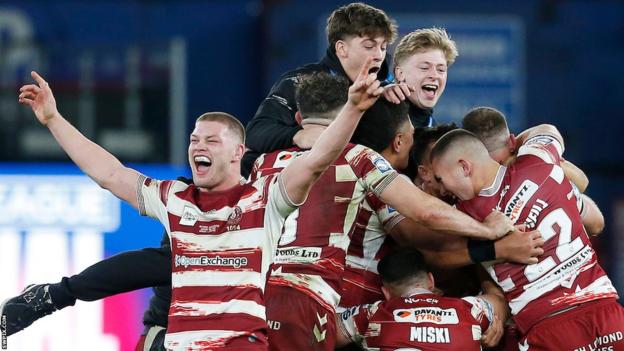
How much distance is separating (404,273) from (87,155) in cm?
149

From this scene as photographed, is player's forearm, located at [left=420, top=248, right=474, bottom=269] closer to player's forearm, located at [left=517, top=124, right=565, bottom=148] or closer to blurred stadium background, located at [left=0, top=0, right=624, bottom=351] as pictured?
player's forearm, located at [left=517, top=124, right=565, bottom=148]

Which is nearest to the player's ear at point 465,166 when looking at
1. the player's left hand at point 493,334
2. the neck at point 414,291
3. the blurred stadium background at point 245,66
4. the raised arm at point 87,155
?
the neck at point 414,291

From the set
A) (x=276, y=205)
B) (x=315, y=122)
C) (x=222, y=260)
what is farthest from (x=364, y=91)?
(x=222, y=260)

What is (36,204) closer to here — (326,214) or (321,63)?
(321,63)

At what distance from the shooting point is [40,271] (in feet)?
39.5

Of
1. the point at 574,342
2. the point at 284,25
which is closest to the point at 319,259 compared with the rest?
the point at 574,342

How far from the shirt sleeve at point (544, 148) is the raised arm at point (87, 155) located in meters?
1.77

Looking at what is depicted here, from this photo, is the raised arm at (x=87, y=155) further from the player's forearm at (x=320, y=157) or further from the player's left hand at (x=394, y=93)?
the player's left hand at (x=394, y=93)

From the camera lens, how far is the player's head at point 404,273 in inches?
269

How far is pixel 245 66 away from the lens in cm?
1574

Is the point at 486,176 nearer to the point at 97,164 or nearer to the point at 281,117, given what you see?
the point at 281,117

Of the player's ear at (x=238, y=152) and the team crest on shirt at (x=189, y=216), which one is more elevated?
the player's ear at (x=238, y=152)

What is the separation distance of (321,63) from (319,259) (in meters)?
1.39

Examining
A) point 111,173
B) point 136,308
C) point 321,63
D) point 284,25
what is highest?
point 284,25
